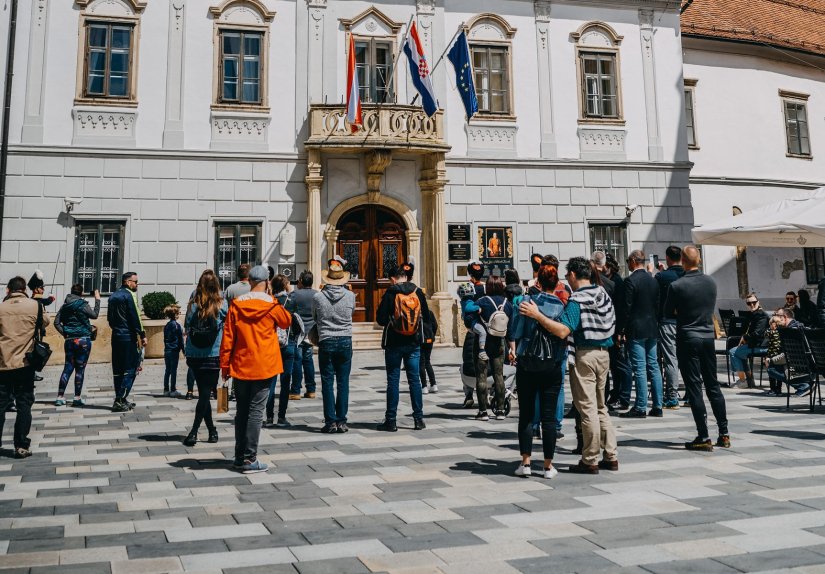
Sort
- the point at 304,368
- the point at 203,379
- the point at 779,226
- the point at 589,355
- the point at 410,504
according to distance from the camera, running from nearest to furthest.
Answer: the point at 410,504
the point at 589,355
the point at 203,379
the point at 304,368
the point at 779,226

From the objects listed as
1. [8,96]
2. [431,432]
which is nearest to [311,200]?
[8,96]

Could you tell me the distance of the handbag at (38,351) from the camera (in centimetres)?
762

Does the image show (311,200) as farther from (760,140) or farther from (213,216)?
(760,140)

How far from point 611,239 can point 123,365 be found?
608 inches

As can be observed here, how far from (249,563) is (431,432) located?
180 inches

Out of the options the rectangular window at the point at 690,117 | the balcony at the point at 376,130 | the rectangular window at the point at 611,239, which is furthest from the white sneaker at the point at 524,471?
the rectangular window at the point at 690,117

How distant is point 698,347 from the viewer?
7410mm

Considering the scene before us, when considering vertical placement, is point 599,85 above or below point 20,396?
above

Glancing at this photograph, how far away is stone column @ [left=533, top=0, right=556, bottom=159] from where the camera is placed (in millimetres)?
21047

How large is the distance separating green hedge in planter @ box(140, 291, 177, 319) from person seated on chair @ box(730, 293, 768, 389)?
12665 millimetres

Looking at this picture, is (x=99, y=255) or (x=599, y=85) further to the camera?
(x=599, y=85)

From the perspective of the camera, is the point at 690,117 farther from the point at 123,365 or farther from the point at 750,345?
the point at 123,365

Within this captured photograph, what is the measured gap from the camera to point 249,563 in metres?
4.17

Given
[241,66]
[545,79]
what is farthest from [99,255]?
[545,79]
